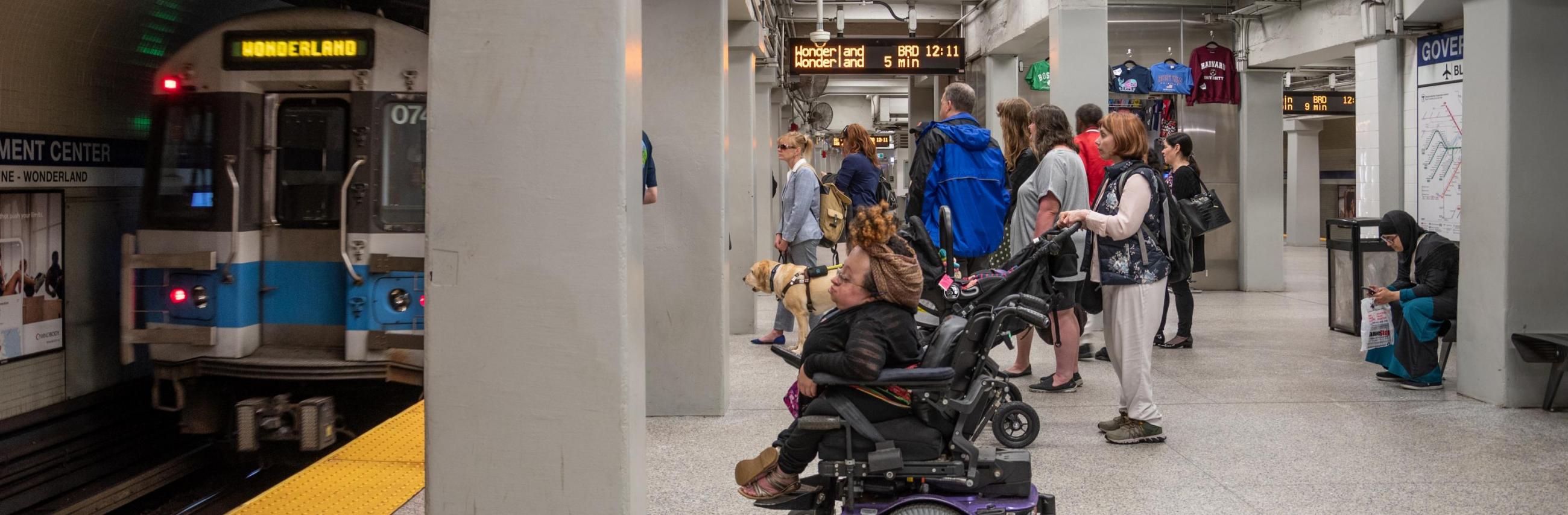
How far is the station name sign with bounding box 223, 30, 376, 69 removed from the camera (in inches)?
255

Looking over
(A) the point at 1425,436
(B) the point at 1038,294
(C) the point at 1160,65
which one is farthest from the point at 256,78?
(C) the point at 1160,65

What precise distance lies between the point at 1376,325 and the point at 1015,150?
2.40m

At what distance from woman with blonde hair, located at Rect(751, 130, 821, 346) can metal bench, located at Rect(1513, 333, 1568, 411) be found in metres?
4.33

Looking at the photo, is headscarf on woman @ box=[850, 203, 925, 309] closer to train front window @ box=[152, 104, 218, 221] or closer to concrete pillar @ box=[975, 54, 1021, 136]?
Answer: train front window @ box=[152, 104, 218, 221]

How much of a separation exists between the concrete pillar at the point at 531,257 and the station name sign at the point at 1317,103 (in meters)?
19.9

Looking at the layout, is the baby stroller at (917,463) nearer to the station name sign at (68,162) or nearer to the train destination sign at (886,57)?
the station name sign at (68,162)

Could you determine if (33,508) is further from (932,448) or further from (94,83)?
(932,448)

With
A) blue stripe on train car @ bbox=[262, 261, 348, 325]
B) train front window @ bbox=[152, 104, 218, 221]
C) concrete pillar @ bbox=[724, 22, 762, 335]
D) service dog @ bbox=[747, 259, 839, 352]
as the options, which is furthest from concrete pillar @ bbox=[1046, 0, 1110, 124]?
train front window @ bbox=[152, 104, 218, 221]

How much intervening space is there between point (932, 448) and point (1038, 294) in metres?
1.50

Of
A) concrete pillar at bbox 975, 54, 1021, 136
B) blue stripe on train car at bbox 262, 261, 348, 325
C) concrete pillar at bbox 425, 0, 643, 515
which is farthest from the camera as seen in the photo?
concrete pillar at bbox 975, 54, 1021, 136

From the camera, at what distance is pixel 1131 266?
536cm

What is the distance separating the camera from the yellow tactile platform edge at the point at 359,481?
4.50 meters

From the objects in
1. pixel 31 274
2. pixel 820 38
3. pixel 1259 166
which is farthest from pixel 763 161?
pixel 31 274

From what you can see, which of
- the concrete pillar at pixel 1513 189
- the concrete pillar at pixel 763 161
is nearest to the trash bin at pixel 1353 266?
→ the concrete pillar at pixel 1513 189
